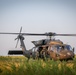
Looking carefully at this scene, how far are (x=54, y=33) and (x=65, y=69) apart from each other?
22.8ft

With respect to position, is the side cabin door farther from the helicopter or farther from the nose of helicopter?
the nose of helicopter

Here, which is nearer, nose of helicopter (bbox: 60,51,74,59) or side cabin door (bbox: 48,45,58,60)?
nose of helicopter (bbox: 60,51,74,59)

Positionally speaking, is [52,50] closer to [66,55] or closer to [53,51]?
[53,51]

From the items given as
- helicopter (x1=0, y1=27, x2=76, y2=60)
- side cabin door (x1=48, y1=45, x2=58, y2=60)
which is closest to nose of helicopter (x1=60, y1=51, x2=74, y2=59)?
helicopter (x1=0, y1=27, x2=76, y2=60)

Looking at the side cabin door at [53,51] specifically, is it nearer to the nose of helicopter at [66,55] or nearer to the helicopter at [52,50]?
the helicopter at [52,50]

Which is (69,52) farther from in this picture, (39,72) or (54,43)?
(39,72)

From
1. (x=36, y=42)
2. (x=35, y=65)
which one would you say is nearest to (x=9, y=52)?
(x=36, y=42)

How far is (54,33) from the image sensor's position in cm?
1012

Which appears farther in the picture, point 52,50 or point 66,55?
point 52,50

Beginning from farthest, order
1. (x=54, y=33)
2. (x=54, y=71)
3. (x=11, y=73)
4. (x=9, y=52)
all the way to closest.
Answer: (x=9, y=52), (x=54, y=33), (x=11, y=73), (x=54, y=71)

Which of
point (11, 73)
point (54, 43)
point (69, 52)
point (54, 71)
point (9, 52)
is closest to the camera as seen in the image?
point (54, 71)

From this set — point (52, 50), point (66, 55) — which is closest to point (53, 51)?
point (52, 50)

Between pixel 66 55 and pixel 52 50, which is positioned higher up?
pixel 52 50

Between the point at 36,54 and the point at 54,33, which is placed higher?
the point at 54,33
